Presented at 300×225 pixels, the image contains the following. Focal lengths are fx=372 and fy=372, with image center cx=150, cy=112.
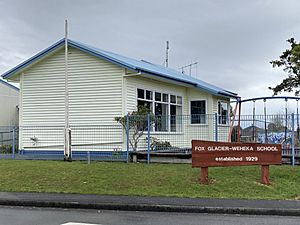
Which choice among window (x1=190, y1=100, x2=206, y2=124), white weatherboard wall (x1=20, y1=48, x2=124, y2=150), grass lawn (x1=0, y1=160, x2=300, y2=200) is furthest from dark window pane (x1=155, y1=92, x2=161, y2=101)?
grass lawn (x1=0, y1=160, x2=300, y2=200)

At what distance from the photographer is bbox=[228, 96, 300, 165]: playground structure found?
45.7 ft

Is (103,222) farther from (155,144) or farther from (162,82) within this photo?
(162,82)

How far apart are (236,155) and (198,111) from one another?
34.7 feet

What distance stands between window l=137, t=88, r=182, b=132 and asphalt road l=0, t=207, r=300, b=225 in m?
8.72

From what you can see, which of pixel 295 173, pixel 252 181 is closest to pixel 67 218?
pixel 252 181

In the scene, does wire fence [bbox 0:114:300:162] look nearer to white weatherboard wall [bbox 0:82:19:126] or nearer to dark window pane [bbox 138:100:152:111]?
dark window pane [bbox 138:100:152:111]

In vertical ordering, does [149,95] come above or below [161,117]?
above

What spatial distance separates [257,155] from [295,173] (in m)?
2.06

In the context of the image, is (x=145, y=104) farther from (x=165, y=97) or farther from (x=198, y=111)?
(x=198, y=111)

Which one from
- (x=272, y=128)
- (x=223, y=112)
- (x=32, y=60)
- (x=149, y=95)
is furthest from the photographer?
(x=223, y=112)

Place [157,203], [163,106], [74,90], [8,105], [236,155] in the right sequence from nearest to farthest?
[157,203] < [236,155] < [74,90] < [163,106] < [8,105]

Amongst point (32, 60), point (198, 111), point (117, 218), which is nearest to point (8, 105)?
point (32, 60)

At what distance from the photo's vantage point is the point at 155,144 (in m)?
16.0

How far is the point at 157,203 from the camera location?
846 cm
